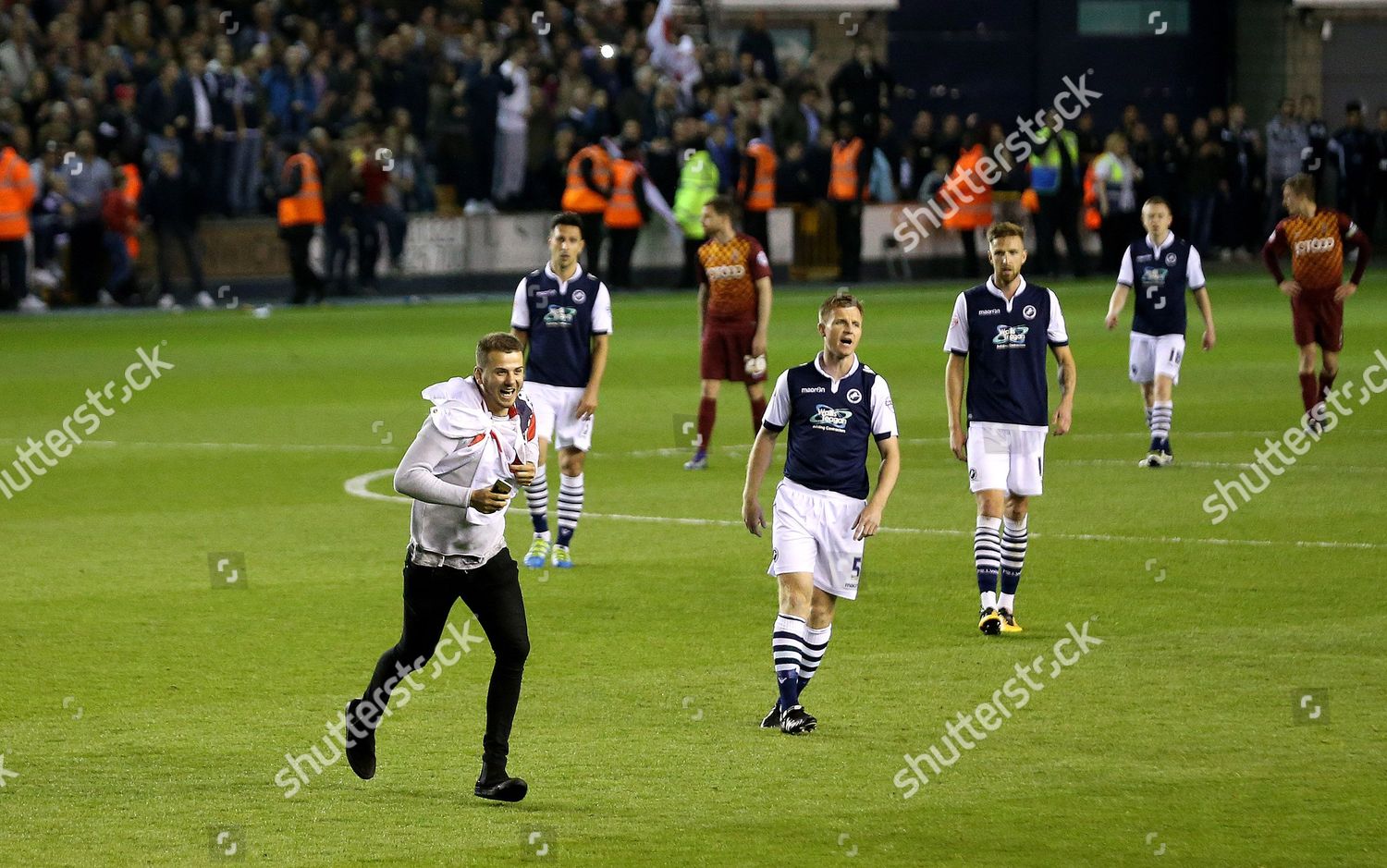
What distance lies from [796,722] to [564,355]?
15.8 feet

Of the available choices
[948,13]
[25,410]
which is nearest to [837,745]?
[25,410]

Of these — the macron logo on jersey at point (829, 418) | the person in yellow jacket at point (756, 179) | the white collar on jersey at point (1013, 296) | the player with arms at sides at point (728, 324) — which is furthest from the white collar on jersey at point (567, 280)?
the person in yellow jacket at point (756, 179)

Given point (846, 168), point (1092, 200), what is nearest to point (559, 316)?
point (846, 168)

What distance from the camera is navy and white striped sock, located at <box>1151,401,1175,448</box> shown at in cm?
1731

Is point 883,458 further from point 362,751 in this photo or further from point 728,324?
point 728,324

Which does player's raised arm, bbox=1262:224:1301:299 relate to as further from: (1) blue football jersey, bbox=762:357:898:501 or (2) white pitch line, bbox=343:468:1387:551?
(1) blue football jersey, bbox=762:357:898:501

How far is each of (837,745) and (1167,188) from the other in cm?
3083

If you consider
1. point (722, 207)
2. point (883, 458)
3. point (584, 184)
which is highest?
point (722, 207)

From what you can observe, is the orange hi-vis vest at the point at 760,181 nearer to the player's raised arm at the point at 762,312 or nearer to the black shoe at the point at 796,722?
the player's raised arm at the point at 762,312

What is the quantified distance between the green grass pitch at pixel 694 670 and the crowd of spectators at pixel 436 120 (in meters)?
12.4

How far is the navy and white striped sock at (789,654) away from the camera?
9.03m

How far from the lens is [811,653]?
9164 millimetres

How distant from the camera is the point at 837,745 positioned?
8.83 m

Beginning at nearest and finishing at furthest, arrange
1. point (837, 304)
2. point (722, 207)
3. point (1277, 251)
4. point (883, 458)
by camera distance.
Answer: point (837, 304)
point (883, 458)
point (722, 207)
point (1277, 251)
